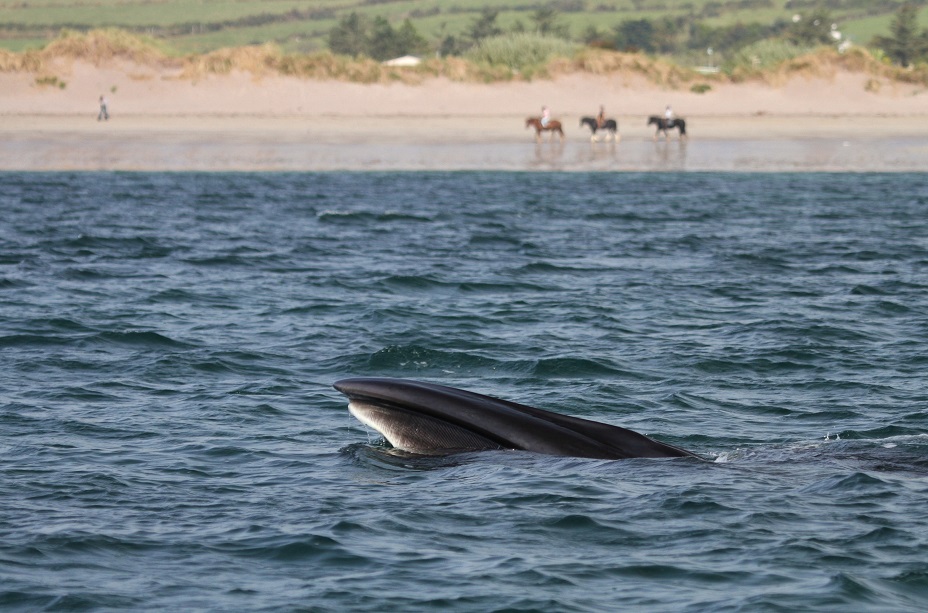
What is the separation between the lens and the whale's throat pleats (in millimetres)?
9500

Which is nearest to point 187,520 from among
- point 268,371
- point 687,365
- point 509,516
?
point 509,516

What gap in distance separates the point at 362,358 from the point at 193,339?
222 cm

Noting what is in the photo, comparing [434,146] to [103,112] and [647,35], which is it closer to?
[103,112]

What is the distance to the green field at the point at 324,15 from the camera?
124m

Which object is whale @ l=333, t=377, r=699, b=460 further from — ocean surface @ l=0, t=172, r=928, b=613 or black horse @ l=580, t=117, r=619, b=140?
black horse @ l=580, t=117, r=619, b=140

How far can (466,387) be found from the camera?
43.3ft

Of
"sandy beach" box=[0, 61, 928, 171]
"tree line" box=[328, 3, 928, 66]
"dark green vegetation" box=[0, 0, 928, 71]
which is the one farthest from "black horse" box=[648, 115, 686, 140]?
"dark green vegetation" box=[0, 0, 928, 71]

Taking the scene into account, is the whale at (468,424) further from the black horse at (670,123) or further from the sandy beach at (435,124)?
the black horse at (670,123)

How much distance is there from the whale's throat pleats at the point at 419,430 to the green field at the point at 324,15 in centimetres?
10905

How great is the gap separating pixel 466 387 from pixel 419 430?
3.56 meters

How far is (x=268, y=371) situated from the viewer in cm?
1388

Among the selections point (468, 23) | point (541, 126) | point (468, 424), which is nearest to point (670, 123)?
point (541, 126)

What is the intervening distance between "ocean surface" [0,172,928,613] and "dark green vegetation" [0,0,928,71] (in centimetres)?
7817

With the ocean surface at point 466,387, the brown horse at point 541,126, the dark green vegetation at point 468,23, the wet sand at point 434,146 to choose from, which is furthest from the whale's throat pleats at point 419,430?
the dark green vegetation at point 468,23
